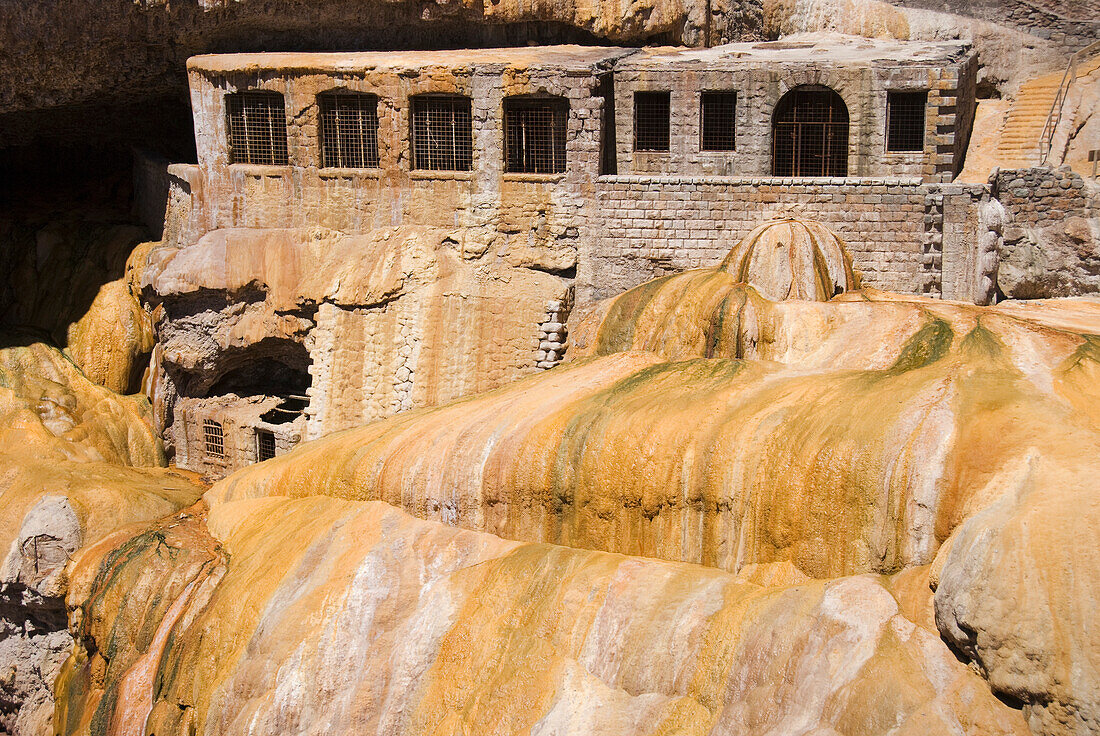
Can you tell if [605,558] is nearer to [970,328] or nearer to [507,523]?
[507,523]

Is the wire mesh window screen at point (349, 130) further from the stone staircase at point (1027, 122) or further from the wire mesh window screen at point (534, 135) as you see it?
the stone staircase at point (1027, 122)

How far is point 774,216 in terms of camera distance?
1875 centimetres

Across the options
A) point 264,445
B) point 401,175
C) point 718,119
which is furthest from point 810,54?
point 264,445

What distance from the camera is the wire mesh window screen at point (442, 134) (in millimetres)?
20281

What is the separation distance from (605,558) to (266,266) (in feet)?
36.4

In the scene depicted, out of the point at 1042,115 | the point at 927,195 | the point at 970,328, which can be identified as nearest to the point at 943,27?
the point at 1042,115

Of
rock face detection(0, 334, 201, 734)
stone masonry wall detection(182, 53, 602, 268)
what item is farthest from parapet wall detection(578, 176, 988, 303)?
rock face detection(0, 334, 201, 734)

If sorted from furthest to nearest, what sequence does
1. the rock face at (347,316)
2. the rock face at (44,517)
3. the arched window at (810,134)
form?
the arched window at (810,134)
the rock face at (347,316)
the rock face at (44,517)

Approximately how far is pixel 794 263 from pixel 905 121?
462cm

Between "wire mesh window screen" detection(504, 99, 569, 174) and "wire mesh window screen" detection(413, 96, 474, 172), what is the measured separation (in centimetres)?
79

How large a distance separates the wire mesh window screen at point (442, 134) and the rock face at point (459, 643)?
8264mm

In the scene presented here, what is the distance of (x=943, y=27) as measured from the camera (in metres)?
22.1

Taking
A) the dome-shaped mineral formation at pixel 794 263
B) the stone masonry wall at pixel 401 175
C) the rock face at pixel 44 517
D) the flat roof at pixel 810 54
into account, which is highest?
the flat roof at pixel 810 54

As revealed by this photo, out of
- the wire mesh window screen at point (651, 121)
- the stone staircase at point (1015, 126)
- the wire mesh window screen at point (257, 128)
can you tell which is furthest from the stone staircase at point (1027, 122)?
the wire mesh window screen at point (257, 128)
